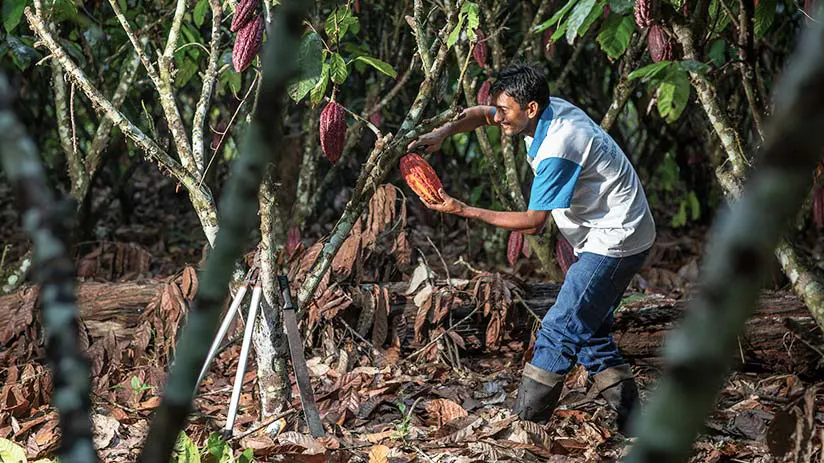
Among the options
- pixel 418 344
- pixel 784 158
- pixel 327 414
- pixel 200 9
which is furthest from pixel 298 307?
pixel 784 158

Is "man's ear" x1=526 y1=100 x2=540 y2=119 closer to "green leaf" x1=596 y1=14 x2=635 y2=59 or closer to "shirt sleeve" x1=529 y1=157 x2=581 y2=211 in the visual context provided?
"shirt sleeve" x1=529 y1=157 x2=581 y2=211

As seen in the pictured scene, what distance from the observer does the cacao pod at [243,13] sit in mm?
2061

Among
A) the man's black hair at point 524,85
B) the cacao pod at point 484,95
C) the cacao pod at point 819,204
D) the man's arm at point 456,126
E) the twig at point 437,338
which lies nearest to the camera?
the man's black hair at point 524,85

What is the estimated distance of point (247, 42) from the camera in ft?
6.87

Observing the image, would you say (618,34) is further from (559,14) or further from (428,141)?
(428,141)

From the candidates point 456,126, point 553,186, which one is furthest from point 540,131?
point 456,126

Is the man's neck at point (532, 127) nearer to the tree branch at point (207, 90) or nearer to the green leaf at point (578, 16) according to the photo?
the green leaf at point (578, 16)

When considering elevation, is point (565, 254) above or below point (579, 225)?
below

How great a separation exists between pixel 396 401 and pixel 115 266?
1.90m

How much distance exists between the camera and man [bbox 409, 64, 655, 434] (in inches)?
94.0

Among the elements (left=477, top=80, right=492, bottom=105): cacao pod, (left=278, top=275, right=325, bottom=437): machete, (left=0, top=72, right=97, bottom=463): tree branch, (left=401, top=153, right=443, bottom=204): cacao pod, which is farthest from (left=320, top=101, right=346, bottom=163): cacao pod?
(left=0, top=72, right=97, bottom=463): tree branch

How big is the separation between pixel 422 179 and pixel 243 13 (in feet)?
2.18

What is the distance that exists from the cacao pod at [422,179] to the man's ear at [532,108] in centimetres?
31

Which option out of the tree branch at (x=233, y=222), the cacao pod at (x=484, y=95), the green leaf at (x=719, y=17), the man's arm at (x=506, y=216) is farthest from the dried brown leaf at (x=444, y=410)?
the tree branch at (x=233, y=222)
